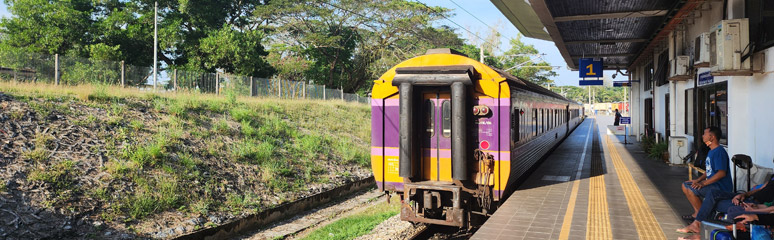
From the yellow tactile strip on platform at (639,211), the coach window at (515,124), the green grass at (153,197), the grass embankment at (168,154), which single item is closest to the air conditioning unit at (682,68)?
the yellow tactile strip on platform at (639,211)

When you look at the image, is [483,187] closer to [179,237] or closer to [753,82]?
[753,82]

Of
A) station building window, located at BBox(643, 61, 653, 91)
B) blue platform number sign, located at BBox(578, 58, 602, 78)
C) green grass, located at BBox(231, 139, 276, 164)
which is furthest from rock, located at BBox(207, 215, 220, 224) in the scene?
station building window, located at BBox(643, 61, 653, 91)

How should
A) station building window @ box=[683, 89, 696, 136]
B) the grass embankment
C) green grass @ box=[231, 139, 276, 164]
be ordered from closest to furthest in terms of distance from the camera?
1. the grass embankment
2. station building window @ box=[683, 89, 696, 136]
3. green grass @ box=[231, 139, 276, 164]

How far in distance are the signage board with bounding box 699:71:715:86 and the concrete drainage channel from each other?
368 inches

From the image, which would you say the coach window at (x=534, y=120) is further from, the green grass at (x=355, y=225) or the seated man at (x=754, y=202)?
the seated man at (x=754, y=202)

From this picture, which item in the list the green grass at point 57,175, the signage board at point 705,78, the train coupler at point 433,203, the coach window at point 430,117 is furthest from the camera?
the signage board at point 705,78

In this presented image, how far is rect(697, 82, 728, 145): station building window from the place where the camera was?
934 cm

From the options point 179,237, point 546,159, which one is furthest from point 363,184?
point 179,237

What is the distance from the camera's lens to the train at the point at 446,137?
23.4 feet

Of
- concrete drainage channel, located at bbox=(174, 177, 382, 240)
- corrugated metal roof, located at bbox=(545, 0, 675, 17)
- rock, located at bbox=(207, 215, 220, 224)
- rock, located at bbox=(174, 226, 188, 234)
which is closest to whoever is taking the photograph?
rock, located at bbox=(174, 226, 188, 234)

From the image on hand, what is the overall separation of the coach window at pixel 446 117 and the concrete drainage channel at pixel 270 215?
199 inches

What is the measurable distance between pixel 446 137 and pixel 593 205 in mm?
2615

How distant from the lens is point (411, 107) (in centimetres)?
726

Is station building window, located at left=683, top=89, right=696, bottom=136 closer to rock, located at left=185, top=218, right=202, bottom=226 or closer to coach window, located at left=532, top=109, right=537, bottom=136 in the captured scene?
coach window, located at left=532, top=109, right=537, bottom=136
